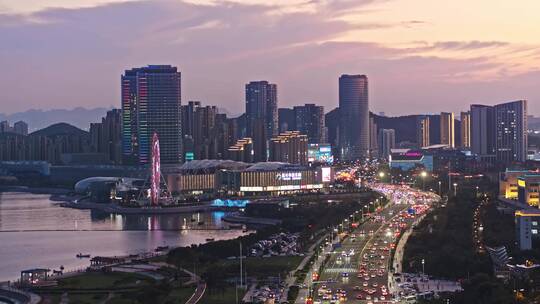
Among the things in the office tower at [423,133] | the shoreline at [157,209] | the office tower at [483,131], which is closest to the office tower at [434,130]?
the office tower at [423,133]

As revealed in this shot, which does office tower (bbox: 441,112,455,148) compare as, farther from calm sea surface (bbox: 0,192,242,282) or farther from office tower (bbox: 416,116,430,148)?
calm sea surface (bbox: 0,192,242,282)

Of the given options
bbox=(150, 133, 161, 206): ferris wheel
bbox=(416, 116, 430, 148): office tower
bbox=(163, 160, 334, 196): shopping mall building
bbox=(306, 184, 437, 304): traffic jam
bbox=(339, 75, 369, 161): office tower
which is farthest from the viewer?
bbox=(416, 116, 430, 148): office tower

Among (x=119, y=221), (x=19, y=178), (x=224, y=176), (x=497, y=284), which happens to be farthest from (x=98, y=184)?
(x=497, y=284)

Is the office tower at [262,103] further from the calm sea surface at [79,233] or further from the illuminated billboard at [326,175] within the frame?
the calm sea surface at [79,233]

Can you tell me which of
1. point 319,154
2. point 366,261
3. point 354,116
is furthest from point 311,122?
point 366,261

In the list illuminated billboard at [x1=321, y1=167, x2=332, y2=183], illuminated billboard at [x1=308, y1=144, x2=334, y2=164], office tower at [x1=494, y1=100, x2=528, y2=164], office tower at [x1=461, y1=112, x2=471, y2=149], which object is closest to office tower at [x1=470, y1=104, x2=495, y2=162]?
office tower at [x1=494, y1=100, x2=528, y2=164]

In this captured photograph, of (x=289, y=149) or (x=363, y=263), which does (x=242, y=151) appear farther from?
(x=363, y=263)
